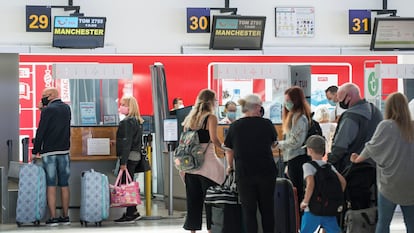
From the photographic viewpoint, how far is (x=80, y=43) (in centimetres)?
1117

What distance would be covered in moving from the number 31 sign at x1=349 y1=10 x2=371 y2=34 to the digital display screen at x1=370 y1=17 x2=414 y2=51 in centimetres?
18

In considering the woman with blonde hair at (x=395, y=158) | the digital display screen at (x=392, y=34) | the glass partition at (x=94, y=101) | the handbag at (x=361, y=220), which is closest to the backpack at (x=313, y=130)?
the handbag at (x=361, y=220)

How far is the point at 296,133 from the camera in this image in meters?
7.98

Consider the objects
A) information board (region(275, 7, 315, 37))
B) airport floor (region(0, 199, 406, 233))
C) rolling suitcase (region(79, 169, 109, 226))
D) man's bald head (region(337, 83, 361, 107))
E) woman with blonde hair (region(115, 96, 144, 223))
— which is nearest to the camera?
man's bald head (region(337, 83, 361, 107))

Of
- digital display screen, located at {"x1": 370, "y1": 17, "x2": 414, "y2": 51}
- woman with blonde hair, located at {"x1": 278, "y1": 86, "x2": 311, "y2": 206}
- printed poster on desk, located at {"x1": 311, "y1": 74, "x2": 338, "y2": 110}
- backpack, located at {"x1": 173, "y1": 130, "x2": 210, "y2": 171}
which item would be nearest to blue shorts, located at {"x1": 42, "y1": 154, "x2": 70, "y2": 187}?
backpack, located at {"x1": 173, "y1": 130, "x2": 210, "y2": 171}

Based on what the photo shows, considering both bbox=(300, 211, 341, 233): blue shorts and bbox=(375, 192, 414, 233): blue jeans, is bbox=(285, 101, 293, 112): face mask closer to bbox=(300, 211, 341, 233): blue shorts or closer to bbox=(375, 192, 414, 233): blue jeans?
bbox=(300, 211, 341, 233): blue shorts

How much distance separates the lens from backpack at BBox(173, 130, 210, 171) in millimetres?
7730

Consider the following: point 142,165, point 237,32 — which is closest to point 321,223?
point 142,165

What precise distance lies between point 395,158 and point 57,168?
15.7ft

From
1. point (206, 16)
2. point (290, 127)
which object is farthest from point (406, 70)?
point (290, 127)

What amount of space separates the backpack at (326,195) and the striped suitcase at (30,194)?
158 inches

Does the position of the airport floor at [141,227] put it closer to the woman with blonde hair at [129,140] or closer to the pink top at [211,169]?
the woman with blonde hair at [129,140]

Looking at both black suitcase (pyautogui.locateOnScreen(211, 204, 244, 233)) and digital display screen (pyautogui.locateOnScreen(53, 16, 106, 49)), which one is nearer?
black suitcase (pyautogui.locateOnScreen(211, 204, 244, 233))

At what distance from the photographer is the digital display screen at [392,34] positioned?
12039mm
